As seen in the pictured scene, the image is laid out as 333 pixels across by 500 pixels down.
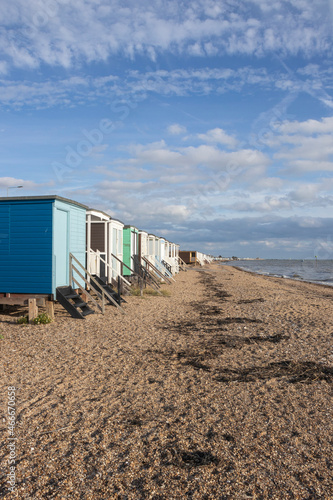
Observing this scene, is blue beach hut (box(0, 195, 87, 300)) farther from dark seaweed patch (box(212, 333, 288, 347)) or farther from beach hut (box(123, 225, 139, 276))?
beach hut (box(123, 225, 139, 276))

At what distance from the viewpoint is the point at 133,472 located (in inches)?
127

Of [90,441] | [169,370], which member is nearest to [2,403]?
[90,441]

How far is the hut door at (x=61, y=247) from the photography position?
990 centimetres

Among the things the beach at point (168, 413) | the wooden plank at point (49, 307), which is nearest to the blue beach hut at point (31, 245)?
the wooden plank at point (49, 307)

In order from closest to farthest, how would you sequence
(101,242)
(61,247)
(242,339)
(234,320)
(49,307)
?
(242,339) < (49,307) < (61,247) < (234,320) < (101,242)

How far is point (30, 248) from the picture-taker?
9.77 meters

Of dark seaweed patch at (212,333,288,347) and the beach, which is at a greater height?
dark seaweed patch at (212,333,288,347)

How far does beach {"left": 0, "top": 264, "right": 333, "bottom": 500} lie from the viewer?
3113mm

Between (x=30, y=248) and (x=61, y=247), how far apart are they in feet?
2.68

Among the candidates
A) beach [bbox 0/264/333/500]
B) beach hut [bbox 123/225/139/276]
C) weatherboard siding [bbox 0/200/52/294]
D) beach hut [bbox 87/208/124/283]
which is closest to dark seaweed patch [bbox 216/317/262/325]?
beach [bbox 0/264/333/500]

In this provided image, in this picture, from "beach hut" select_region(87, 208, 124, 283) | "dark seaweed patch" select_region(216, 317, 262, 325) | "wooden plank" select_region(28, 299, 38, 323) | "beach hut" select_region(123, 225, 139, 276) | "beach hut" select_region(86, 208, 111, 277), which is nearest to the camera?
"wooden plank" select_region(28, 299, 38, 323)

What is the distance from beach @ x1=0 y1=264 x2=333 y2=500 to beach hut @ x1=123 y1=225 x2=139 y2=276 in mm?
9180

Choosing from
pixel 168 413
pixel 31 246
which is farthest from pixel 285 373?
pixel 31 246

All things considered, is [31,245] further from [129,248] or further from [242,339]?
[129,248]
